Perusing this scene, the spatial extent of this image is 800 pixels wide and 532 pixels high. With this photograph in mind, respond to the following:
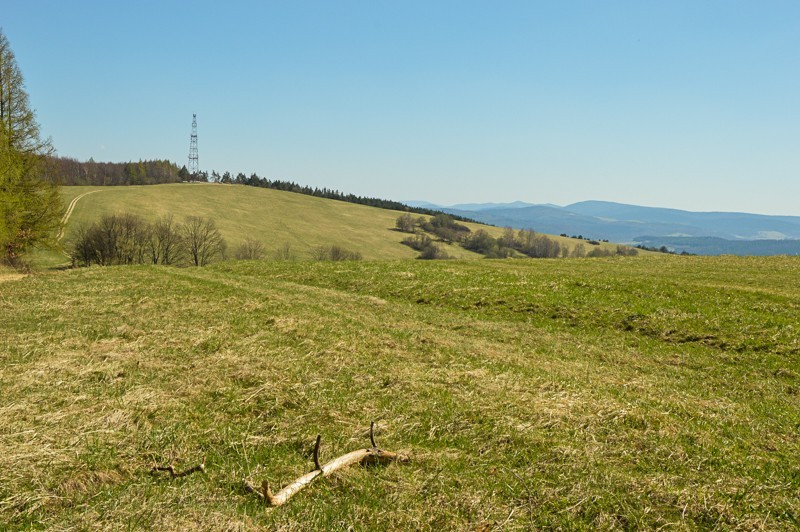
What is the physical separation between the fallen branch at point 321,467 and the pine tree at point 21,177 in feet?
131

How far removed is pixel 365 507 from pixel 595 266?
3784cm

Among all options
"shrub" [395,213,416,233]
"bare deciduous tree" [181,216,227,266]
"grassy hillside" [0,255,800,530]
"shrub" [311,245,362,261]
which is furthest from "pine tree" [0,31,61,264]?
"shrub" [395,213,416,233]

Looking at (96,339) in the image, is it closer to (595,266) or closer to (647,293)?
(647,293)

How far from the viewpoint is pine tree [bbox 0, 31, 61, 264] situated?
3566cm

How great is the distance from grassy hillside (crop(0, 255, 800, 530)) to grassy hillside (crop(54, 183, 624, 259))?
292ft

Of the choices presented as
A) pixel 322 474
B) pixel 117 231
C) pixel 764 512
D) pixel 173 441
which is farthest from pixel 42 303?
pixel 117 231

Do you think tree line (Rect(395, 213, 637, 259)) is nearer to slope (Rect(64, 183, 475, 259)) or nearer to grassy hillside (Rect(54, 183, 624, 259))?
grassy hillside (Rect(54, 183, 624, 259))

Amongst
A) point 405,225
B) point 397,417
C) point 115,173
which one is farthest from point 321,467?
point 115,173

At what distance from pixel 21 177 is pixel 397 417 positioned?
45.1 m

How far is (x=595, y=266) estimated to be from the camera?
39.0m

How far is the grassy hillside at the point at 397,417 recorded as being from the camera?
207 inches

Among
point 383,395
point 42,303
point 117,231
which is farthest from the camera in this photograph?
point 117,231

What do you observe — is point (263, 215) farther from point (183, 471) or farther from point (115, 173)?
point (183, 471)

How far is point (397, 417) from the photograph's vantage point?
7.87 m
